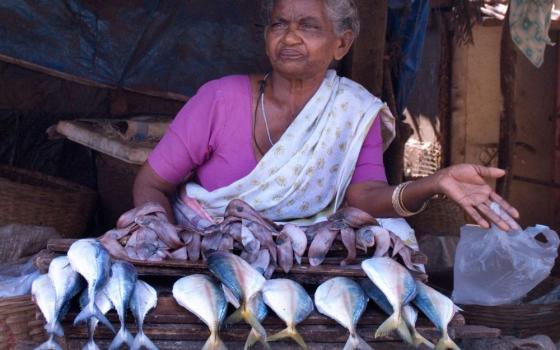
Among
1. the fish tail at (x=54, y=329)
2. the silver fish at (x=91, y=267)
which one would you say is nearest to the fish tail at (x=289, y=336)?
the silver fish at (x=91, y=267)

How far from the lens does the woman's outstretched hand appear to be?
2947 mm

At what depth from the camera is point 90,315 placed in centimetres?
246

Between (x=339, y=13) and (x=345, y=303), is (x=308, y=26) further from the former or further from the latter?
(x=345, y=303)

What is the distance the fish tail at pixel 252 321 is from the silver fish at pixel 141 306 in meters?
0.28

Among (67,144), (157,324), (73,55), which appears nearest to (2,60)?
(73,55)

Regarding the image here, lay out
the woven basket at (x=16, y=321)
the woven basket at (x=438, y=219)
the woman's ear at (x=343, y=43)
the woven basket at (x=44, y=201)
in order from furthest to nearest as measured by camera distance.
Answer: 1. the woven basket at (x=438, y=219)
2. the woven basket at (x=44, y=201)
3. the woman's ear at (x=343, y=43)
4. the woven basket at (x=16, y=321)

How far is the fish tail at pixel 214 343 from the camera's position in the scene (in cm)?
247

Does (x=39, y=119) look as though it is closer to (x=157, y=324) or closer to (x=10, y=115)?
(x=10, y=115)

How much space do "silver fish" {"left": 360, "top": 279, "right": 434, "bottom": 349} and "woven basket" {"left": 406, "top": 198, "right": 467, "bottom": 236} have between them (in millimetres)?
3923

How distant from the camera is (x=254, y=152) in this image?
384cm

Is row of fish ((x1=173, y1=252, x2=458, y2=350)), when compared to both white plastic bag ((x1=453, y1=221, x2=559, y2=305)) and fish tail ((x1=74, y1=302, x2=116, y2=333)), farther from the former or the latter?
white plastic bag ((x1=453, y1=221, x2=559, y2=305))

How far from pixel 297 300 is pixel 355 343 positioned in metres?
0.23

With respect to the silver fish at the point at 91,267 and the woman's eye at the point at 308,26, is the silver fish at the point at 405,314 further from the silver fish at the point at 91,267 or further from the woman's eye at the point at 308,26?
the woman's eye at the point at 308,26

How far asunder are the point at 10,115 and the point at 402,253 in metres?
3.51
